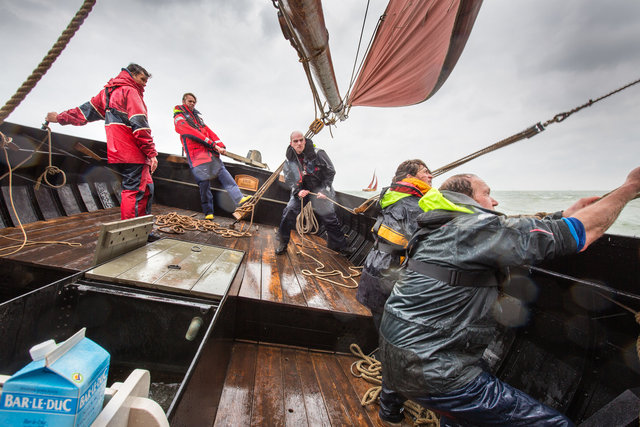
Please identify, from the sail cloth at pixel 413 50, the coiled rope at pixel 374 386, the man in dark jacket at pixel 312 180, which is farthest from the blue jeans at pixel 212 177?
the coiled rope at pixel 374 386

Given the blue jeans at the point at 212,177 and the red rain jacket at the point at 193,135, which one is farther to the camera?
the blue jeans at the point at 212,177

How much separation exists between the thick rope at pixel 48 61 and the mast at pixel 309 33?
49.3 inches

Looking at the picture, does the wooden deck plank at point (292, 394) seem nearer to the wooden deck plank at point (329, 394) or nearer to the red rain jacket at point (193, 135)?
the wooden deck plank at point (329, 394)

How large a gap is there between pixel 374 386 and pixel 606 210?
4.60ft

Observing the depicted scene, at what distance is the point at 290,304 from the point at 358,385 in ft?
2.06

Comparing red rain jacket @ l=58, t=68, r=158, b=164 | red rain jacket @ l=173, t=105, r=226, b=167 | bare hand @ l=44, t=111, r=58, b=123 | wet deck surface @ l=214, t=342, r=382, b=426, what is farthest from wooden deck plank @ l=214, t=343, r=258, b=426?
red rain jacket @ l=173, t=105, r=226, b=167

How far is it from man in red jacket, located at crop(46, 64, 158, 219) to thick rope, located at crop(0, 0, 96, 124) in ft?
6.42

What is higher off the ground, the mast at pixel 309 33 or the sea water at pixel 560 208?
the mast at pixel 309 33

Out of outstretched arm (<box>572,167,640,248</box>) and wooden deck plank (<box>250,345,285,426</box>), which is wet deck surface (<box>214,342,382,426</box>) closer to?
wooden deck plank (<box>250,345,285,426</box>)

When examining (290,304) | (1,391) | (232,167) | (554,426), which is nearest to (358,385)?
(290,304)

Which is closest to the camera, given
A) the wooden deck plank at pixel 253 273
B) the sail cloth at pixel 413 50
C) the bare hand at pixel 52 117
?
the wooden deck plank at pixel 253 273

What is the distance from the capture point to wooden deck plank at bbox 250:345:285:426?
118 centimetres

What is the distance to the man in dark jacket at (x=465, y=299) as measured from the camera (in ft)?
3.12

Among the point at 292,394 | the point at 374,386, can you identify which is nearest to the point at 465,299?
the point at 374,386
